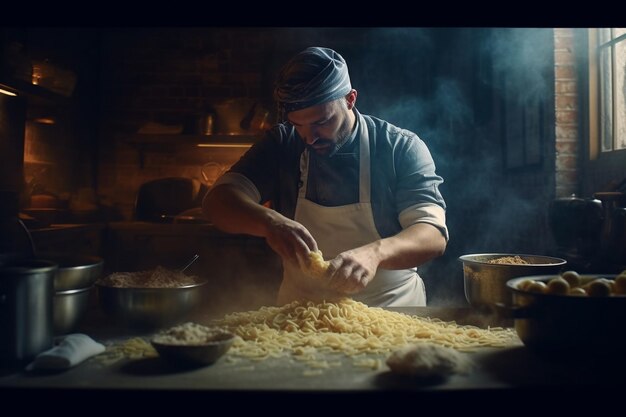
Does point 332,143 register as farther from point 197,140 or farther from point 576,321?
point 197,140

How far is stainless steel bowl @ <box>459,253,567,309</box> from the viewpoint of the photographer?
202cm

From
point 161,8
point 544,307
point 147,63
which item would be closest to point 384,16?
point 161,8

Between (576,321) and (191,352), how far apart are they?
111 centimetres

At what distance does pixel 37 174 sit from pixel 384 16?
206 inches

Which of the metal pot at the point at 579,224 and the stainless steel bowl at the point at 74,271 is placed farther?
the metal pot at the point at 579,224

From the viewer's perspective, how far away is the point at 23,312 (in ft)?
4.92

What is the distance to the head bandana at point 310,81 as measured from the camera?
257 cm

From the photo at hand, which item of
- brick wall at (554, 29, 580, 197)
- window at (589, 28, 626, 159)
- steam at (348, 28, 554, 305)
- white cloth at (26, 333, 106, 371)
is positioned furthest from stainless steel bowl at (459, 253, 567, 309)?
steam at (348, 28, 554, 305)

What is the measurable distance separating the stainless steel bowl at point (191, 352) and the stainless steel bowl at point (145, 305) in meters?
0.40

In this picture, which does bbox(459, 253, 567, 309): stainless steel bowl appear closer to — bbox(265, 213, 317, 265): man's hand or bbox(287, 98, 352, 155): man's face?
bbox(265, 213, 317, 265): man's hand

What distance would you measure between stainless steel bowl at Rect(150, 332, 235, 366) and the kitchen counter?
3 cm

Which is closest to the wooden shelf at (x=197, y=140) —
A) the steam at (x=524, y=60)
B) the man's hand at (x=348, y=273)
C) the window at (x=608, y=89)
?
the steam at (x=524, y=60)

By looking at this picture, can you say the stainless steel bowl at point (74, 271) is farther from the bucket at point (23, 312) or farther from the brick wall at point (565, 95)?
the brick wall at point (565, 95)

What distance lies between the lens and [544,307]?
5.00ft
